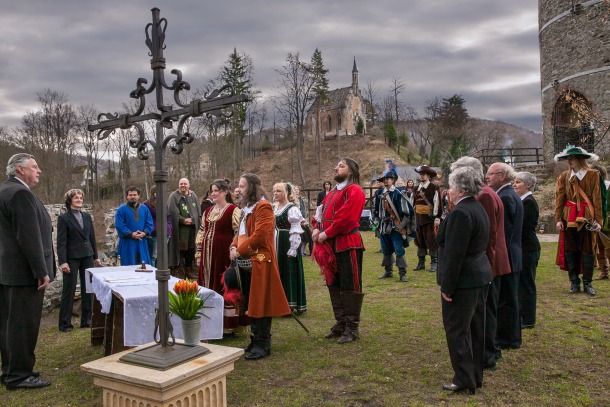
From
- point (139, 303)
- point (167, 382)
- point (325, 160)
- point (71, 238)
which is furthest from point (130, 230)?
point (325, 160)

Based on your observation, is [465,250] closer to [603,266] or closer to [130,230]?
[130,230]

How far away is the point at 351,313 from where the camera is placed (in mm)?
5652

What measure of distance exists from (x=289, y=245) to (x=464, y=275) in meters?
3.35

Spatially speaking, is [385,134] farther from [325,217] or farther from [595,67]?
[325,217]

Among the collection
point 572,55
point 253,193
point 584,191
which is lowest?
point 584,191

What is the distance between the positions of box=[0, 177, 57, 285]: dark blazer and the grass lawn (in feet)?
3.50

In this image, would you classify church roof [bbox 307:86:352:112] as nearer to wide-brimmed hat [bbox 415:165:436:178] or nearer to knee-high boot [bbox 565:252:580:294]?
wide-brimmed hat [bbox 415:165:436:178]

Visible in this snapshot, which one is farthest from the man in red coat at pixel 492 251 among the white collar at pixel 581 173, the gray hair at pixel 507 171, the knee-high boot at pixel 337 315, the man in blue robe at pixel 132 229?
the man in blue robe at pixel 132 229

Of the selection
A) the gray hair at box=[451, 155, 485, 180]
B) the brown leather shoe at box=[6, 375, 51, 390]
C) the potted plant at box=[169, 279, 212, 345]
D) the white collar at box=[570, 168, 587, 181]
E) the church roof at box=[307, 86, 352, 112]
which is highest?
the church roof at box=[307, 86, 352, 112]

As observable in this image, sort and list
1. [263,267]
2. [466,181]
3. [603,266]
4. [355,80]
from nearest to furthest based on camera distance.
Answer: [466,181] < [263,267] < [603,266] < [355,80]

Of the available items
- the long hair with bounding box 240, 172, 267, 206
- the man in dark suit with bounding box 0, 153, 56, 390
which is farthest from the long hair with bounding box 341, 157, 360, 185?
the man in dark suit with bounding box 0, 153, 56, 390

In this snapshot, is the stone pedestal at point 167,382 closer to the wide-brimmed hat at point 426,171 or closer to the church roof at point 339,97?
the wide-brimmed hat at point 426,171

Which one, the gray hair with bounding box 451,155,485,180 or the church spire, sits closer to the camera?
the gray hair with bounding box 451,155,485,180

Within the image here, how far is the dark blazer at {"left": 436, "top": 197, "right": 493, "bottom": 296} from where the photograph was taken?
3.92 metres
